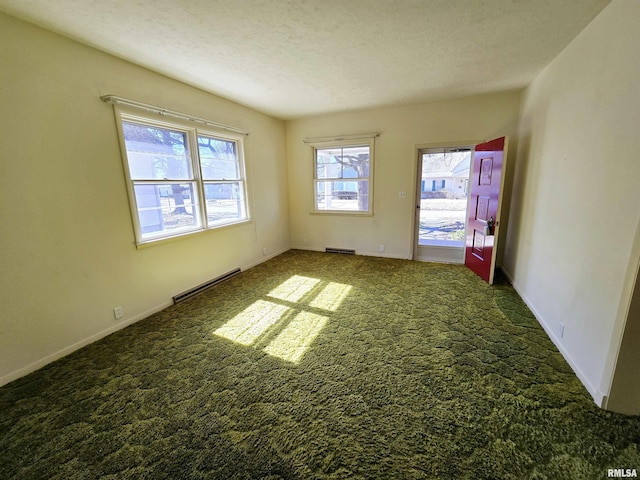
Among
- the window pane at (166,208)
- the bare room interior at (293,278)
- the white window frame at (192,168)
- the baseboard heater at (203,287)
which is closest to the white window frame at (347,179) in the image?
the bare room interior at (293,278)

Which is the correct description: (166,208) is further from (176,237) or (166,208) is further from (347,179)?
(347,179)

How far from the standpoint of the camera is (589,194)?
1.92 m

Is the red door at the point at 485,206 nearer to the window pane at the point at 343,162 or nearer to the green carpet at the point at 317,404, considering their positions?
the green carpet at the point at 317,404

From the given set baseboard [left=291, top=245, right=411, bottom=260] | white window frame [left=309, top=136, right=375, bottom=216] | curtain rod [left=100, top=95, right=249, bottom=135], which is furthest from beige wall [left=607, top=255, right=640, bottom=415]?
curtain rod [left=100, top=95, right=249, bottom=135]

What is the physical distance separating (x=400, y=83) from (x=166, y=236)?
3475 mm

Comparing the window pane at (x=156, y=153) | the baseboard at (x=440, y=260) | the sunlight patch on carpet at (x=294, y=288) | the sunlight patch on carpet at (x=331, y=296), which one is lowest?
the sunlight patch on carpet at (x=331, y=296)

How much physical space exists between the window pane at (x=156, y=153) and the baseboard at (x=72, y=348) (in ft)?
4.87

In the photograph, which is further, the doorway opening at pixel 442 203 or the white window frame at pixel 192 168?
the doorway opening at pixel 442 203

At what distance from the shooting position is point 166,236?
10.2ft

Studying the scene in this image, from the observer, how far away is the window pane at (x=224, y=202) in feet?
12.3

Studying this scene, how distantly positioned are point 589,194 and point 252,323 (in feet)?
10.0

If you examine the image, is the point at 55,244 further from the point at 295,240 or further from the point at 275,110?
the point at 295,240

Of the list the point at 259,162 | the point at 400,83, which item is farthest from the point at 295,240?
the point at 400,83

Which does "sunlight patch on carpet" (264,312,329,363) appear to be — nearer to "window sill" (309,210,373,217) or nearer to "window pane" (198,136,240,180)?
"window pane" (198,136,240,180)
